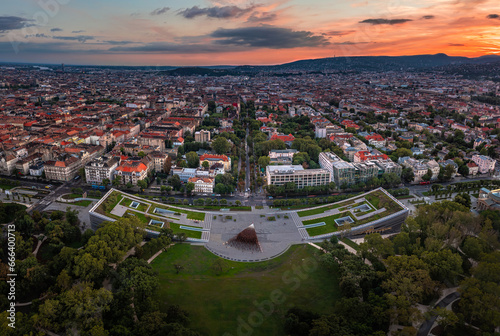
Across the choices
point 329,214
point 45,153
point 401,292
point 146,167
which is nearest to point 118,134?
point 45,153

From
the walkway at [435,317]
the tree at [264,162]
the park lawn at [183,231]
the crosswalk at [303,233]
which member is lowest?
the walkway at [435,317]

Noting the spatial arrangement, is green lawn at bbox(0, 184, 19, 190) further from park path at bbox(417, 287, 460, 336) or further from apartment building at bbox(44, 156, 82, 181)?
park path at bbox(417, 287, 460, 336)

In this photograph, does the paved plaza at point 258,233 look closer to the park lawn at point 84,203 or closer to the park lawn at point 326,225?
the park lawn at point 326,225

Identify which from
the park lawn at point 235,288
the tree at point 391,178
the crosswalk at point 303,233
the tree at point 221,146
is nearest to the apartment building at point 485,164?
the tree at point 391,178

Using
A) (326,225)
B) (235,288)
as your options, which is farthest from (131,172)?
(326,225)

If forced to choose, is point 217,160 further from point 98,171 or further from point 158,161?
point 98,171
